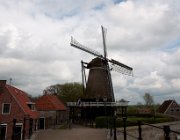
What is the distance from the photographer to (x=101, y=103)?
110ft

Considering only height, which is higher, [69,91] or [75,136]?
[69,91]

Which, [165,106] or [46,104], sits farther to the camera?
[165,106]

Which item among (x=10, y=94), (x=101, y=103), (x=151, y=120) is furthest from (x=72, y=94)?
(x=10, y=94)

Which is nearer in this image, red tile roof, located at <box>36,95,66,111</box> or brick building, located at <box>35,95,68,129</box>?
brick building, located at <box>35,95,68,129</box>

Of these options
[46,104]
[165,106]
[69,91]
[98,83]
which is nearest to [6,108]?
[46,104]

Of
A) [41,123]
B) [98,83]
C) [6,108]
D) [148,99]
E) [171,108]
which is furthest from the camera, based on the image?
[148,99]

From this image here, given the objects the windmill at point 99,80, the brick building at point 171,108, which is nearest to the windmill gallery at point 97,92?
the windmill at point 99,80

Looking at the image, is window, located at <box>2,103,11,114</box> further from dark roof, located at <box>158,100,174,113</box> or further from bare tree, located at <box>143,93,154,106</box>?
bare tree, located at <box>143,93,154,106</box>

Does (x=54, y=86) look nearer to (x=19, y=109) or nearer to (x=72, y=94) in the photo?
(x=72, y=94)

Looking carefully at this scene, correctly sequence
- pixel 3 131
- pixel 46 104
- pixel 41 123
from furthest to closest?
1. pixel 46 104
2. pixel 41 123
3. pixel 3 131

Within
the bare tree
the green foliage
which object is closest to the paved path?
the green foliage

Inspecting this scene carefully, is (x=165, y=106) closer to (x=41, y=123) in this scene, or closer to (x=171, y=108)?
(x=171, y=108)

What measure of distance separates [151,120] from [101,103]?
661 cm

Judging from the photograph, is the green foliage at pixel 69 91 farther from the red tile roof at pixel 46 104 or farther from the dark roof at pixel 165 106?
the red tile roof at pixel 46 104
